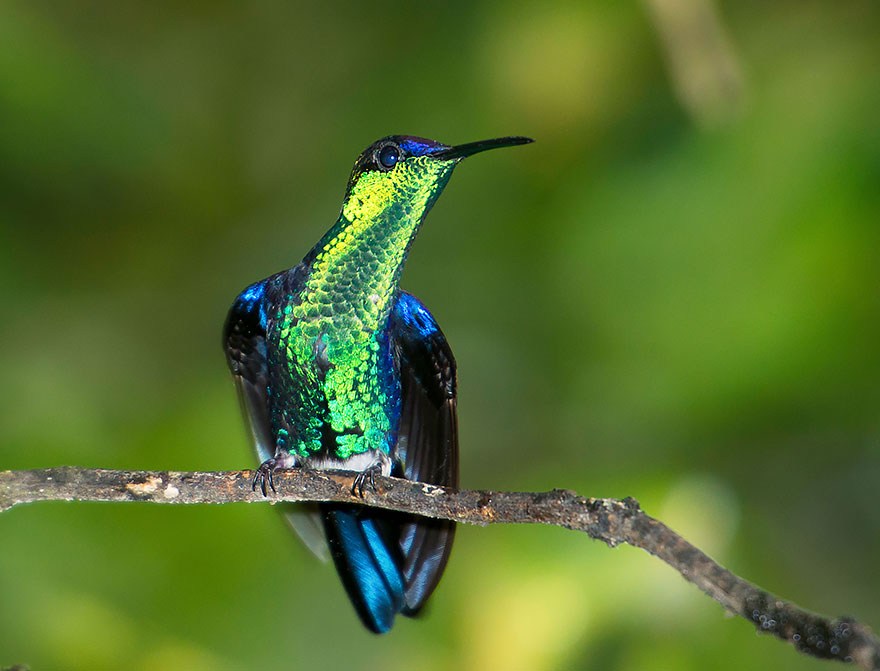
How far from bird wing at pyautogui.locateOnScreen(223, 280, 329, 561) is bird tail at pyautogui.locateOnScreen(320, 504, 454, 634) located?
1.3 inches

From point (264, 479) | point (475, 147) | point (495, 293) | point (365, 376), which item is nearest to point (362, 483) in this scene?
point (264, 479)

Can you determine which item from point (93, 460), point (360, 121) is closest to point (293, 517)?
point (93, 460)

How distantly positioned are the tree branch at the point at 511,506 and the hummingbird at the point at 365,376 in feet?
0.20

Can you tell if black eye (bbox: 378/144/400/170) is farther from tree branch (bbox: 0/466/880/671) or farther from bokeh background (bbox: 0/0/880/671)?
bokeh background (bbox: 0/0/880/671)

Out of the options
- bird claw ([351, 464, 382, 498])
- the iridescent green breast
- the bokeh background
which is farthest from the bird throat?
the bokeh background

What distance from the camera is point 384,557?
1.70m

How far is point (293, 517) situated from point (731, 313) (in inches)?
64.5

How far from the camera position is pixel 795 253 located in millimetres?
2785

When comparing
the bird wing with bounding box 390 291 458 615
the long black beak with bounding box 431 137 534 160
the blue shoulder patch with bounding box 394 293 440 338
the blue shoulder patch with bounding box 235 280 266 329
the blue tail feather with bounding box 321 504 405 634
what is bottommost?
the blue tail feather with bounding box 321 504 405 634

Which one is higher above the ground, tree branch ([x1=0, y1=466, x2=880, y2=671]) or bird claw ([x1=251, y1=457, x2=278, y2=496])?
tree branch ([x1=0, y1=466, x2=880, y2=671])

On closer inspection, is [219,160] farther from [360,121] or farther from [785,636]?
[785,636]

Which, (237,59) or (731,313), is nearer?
(731,313)

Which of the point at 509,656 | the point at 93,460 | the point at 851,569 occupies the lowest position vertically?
the point at 851,569

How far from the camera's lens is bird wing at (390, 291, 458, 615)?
1.61m
